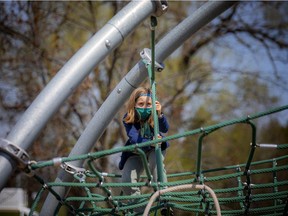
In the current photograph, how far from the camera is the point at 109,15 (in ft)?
29.4

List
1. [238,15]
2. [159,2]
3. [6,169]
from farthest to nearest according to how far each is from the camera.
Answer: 1. [238,15]
2. [159,2]
3. [6,169]

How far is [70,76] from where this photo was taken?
2.83m

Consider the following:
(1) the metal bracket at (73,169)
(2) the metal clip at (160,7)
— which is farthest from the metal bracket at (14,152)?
(2) the metal clip at (160,7)

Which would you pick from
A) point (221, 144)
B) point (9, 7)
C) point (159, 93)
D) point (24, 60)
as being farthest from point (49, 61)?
point (221, 144)

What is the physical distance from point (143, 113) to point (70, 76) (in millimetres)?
689

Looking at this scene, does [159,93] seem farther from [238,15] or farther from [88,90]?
[238,15]

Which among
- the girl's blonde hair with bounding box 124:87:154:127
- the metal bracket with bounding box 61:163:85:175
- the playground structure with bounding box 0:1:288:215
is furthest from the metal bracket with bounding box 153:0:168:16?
the metal bracket with bounding box 61:163:85:175

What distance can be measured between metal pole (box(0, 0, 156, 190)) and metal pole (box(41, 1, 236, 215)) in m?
0.31

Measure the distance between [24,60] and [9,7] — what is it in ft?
2.55

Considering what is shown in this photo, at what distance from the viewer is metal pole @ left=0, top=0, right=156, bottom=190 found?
2.65m

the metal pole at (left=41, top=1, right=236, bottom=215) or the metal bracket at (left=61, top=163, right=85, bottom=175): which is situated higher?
the metal pole at (left=41, top=1, right=236, bottom=215)

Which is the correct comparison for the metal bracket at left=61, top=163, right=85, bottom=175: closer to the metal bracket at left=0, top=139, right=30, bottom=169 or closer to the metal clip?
the metal bracket at left=0, top=139, right=30, bottom=169

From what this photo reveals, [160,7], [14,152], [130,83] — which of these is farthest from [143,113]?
[14,152]

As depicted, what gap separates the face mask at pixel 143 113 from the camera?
3.40m
